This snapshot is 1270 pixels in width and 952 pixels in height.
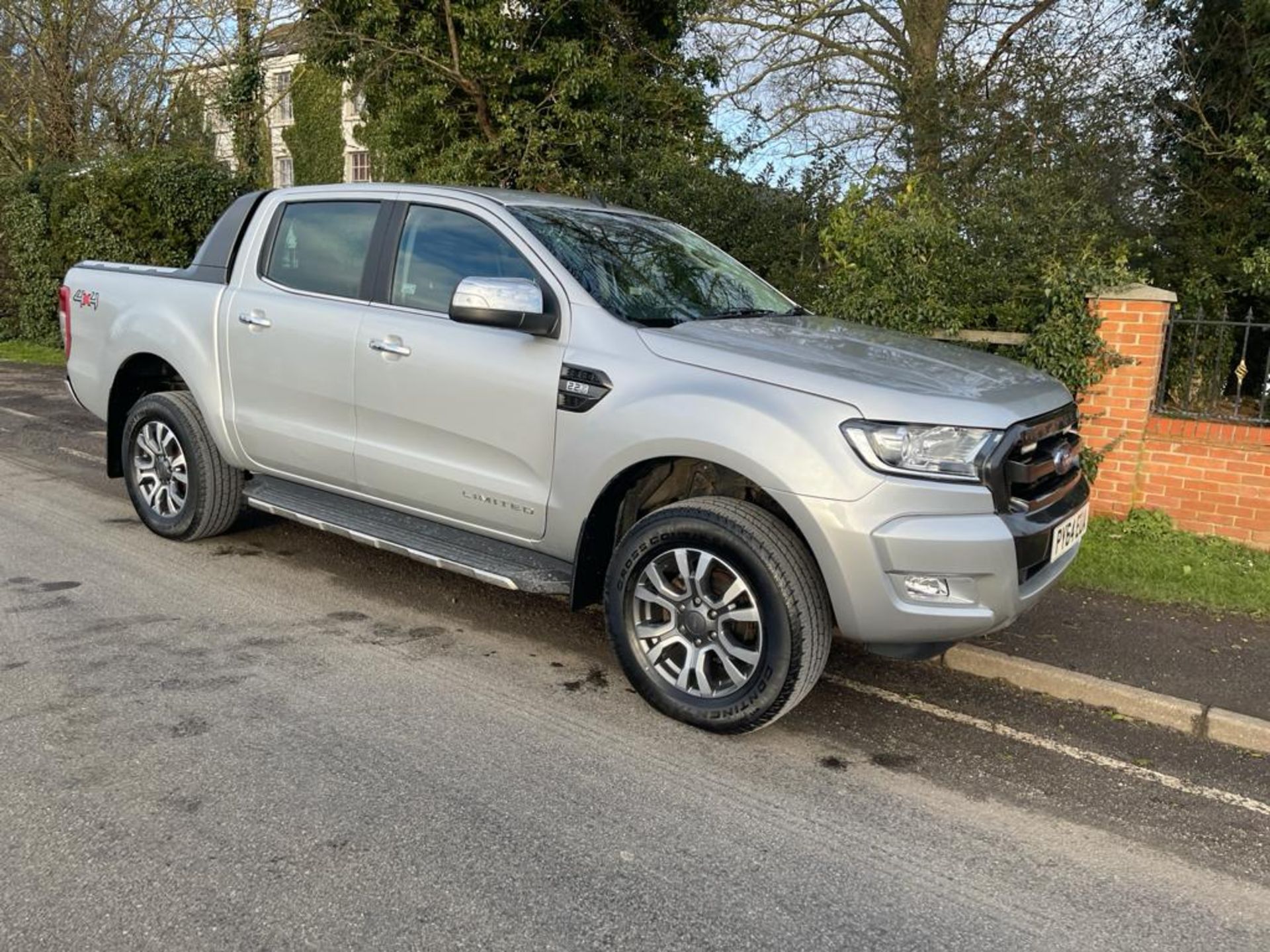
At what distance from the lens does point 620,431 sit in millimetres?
3889

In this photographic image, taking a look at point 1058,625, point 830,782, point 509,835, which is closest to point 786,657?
point 830,782

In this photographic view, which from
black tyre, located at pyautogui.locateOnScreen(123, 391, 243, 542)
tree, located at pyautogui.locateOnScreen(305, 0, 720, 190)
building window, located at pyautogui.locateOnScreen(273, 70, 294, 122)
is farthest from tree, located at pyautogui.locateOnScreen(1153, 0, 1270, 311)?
building window, located at pyautogui.locateOnScreen(273, 70, 294, 122)

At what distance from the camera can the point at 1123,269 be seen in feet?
21.1

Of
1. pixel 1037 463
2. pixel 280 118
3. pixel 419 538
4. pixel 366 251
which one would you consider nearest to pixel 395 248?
pixel 366 251

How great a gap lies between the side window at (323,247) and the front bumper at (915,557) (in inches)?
100

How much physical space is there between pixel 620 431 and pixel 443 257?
54.7 inches

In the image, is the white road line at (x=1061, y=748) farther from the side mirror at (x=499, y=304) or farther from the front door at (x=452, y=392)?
the side mirror at (x=499, y=304)

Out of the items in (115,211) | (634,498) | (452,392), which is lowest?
(634,498)

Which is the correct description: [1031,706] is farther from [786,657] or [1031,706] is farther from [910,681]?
[786,657]

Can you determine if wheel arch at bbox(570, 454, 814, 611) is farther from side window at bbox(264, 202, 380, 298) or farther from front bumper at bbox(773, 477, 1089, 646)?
side window at bbox(264, 202, 380, 298)

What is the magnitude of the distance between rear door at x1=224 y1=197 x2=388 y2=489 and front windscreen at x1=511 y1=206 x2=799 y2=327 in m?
0.98

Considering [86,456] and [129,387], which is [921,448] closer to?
[129,387]

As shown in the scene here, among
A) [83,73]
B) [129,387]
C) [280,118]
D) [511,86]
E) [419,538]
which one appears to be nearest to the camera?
[419,538]

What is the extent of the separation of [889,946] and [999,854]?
63 centimetres
